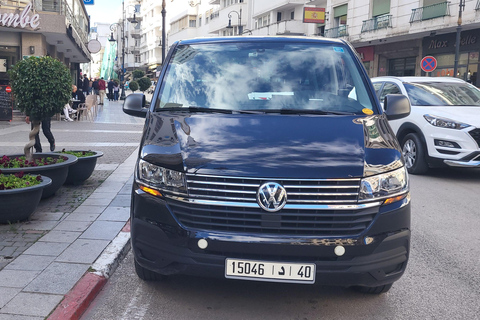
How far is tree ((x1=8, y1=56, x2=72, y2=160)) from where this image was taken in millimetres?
6504

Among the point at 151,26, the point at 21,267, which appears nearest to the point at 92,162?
the point at 21,267

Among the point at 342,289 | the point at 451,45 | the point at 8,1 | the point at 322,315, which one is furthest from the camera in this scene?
the point at 451,45

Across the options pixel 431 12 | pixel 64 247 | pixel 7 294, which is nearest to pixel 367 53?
pixel 431 12

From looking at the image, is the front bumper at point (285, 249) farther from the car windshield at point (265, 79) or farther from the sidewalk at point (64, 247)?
the car windshield at point (265, 79)

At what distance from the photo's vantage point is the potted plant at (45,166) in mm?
5879

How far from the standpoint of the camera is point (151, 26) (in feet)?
270

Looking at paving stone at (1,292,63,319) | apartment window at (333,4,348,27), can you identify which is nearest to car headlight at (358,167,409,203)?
paving stone at (1,292,63,319)

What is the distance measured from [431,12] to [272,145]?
82.5 ft

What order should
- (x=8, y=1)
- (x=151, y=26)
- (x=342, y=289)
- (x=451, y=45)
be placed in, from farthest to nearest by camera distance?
1. (x=151, y=26)
2. (x=451, y=45)
3. (x=8, y=1)
4. (x=342, y=289)

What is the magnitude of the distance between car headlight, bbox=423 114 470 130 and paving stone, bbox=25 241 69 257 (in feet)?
21.6

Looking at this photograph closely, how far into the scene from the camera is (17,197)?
16.3 ft

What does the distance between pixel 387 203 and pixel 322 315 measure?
2.91 ft

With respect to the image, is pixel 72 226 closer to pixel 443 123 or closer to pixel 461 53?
pixel 443 123

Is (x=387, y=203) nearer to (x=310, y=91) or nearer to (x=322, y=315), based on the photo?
(x=322, y=315)
